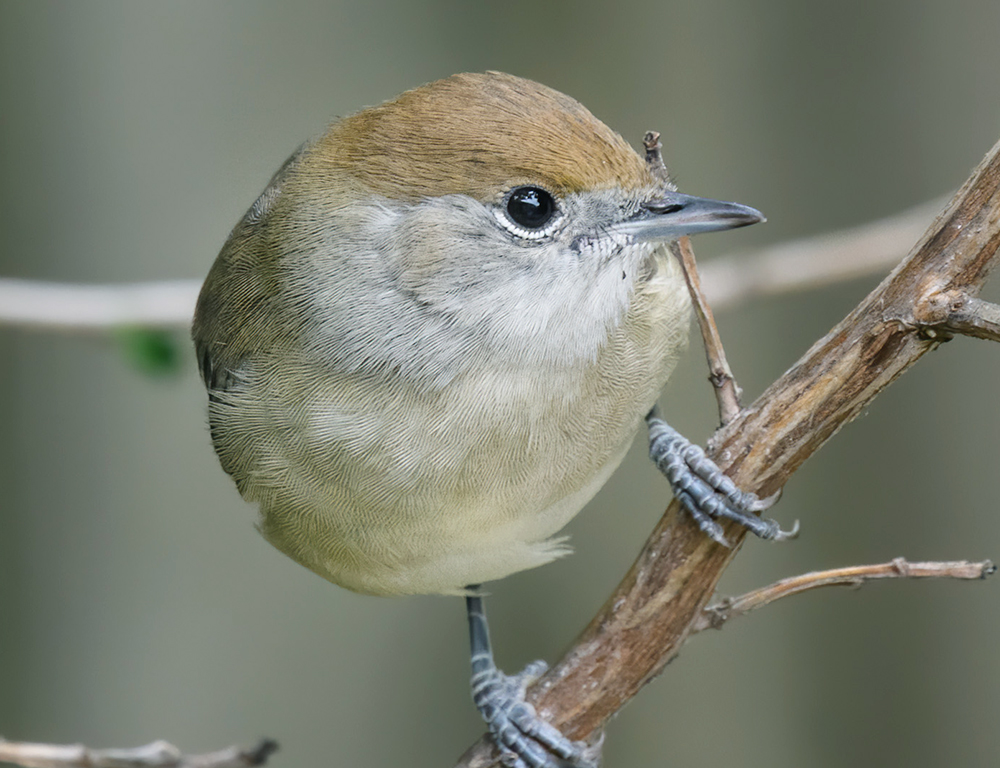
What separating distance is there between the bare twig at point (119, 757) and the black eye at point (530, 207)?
116 cm

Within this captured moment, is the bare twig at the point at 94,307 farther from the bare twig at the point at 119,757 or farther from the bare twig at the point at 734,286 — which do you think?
the bare twig at the point at 119,757

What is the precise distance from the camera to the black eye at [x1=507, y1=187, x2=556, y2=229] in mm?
2215

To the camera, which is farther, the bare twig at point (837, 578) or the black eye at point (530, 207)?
the black eye at point (530, 207)

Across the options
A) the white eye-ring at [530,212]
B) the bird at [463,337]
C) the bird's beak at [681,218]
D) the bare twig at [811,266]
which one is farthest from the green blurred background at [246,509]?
the white eye-ring at [530,212]

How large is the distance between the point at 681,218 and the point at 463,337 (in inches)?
21.0

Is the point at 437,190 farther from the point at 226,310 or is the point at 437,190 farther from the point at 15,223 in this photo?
the point at 15,223

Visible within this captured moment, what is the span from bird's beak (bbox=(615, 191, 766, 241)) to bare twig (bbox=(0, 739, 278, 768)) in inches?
50.7

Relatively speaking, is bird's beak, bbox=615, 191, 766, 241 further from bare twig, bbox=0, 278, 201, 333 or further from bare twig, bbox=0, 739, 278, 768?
bare twig, bbox=0, 278, 201, 333

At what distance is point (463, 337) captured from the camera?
220cm

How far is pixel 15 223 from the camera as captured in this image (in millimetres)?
4969

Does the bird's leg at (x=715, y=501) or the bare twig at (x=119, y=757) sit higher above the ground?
the bird's leg at (x=715, y=501)

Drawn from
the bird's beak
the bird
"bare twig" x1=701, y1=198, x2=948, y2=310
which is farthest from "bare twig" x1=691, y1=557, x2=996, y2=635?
"bare twig" x1=701, y1=198, x2=948, y2=310

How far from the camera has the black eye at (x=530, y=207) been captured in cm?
221

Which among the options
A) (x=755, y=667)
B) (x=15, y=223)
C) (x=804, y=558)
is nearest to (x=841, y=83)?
(x=804, y=558)
